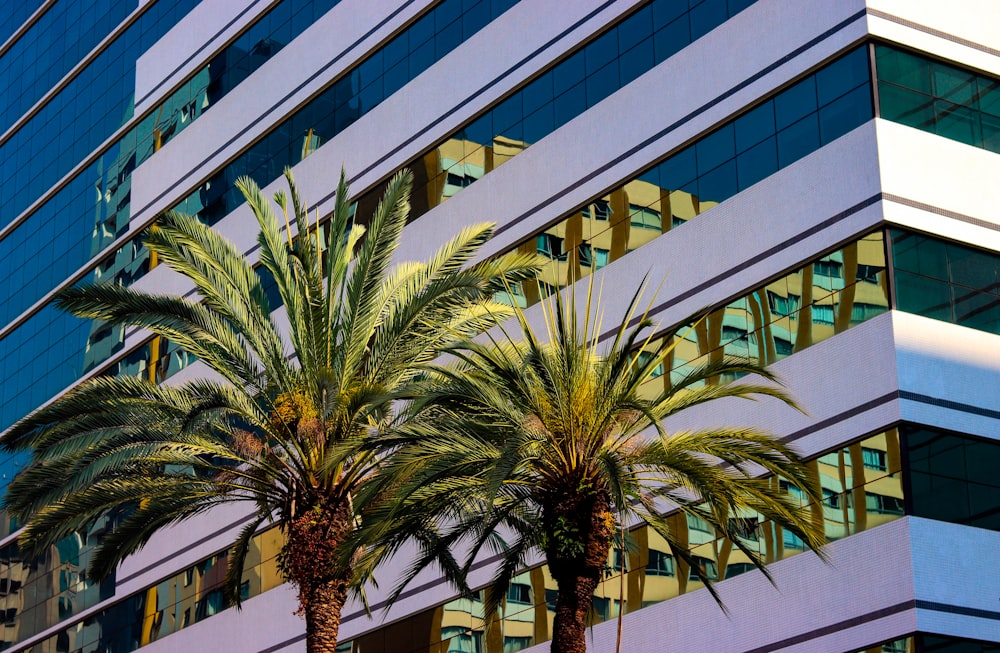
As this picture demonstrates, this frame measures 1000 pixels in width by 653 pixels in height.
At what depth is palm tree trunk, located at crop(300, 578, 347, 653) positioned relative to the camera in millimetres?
25531

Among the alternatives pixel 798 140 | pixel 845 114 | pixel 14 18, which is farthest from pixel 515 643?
pixel 14 18

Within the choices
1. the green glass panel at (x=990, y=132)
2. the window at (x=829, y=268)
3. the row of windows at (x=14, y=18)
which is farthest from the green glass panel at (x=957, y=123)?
the row of windows at (x=14, y=18)

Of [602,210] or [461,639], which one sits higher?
[602,210]

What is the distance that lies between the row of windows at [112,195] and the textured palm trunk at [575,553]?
915 inches

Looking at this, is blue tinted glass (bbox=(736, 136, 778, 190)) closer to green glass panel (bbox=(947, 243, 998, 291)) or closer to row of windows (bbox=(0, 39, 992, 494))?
row of windows (bbox=(0, 39, 992, 494))

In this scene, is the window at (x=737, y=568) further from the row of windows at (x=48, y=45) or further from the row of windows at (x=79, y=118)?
the row of windows at (x=48, y=45)

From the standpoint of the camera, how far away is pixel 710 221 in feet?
94.4

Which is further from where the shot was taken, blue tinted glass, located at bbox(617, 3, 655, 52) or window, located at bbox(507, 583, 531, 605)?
blue tinted glass, located at bbox(617, 3, 655, 52)

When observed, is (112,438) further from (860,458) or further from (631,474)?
(860,458)

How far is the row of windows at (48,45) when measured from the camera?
54.0 m

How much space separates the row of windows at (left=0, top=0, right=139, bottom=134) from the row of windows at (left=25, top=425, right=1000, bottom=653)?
1105 inches

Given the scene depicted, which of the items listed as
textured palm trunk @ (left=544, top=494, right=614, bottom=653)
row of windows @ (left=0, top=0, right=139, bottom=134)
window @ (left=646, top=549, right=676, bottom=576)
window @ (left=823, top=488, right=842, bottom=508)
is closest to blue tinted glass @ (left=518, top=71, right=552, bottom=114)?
window @ (left=646, top=549, right=676, bottom=576)

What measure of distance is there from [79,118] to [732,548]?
35.7 metres

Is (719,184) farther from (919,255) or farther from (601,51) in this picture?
(601,51)
